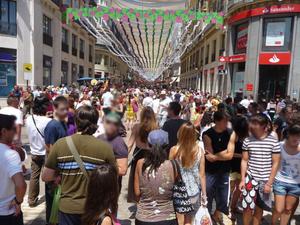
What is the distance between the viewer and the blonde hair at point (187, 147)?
360 centimetres

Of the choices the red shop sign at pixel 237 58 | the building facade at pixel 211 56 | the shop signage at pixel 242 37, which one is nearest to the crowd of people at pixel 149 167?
the red shop sign at pixel 237 58

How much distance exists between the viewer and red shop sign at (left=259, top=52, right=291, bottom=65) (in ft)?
63.6

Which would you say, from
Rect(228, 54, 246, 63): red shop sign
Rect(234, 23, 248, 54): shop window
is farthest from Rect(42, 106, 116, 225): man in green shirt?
Rect(234, 23, 248, 54): shop window

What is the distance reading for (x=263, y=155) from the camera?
12.8 ft

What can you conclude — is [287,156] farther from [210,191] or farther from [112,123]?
[112,123]

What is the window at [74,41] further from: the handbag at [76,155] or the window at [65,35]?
the handbag at [76,155]

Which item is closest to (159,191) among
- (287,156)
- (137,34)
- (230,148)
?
(230,148)

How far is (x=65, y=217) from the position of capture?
270 centimetres

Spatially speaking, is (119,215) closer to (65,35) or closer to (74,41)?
(65,35)

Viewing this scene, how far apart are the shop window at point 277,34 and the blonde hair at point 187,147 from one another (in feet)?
60.7

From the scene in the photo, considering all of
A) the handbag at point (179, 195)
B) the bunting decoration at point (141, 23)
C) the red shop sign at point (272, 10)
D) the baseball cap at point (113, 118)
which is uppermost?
the red shop sign at point (272, 10)

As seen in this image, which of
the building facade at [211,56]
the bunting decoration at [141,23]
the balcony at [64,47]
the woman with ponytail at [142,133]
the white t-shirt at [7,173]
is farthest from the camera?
the balcony at [64,47]

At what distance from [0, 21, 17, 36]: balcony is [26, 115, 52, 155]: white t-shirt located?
65.6 ft

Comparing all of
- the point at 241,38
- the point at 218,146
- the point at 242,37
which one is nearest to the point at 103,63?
the point at 241,38
